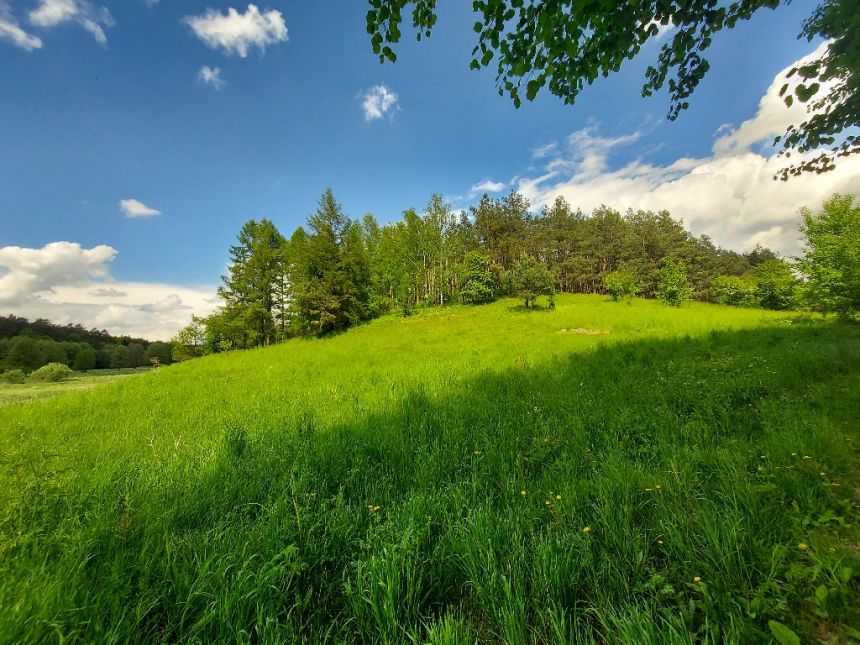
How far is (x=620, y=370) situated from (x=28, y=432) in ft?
44.5

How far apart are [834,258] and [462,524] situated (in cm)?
2104

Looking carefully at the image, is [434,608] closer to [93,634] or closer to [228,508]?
[93,634]

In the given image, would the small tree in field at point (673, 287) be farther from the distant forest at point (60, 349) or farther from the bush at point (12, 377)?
the bush at point (12, 377)

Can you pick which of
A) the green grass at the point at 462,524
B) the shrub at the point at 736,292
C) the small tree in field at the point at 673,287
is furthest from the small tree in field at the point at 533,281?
the green grass at the point at 462,524

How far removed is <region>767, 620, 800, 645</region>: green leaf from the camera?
133 centimetres

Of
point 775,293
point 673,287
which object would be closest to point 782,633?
point 673,287

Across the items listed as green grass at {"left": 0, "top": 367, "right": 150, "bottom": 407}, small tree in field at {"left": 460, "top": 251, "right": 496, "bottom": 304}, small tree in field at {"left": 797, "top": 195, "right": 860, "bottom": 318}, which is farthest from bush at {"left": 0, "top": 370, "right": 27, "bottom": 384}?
small tree in field at {"left": 797, "top": 195, "right": 860, "bottom": 318}

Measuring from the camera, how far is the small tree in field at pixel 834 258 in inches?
490

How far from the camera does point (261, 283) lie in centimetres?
3388

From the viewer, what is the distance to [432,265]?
4703cm

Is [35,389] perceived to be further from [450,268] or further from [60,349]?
[450,268]

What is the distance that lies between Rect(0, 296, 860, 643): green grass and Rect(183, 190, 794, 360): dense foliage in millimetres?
26915

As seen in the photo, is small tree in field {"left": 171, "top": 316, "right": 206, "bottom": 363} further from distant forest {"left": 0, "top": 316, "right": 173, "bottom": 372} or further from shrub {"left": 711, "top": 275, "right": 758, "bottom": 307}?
shrub {"left": 711, "top": 275, "right": 758, "bottom": 307}

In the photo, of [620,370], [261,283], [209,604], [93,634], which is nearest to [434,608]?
[209,604]
